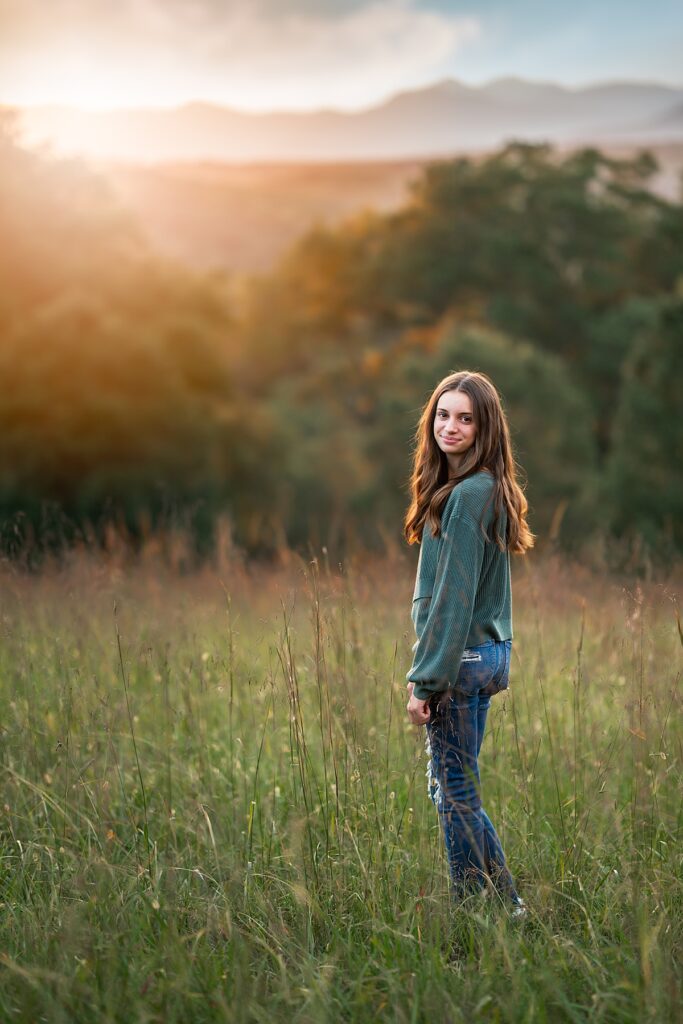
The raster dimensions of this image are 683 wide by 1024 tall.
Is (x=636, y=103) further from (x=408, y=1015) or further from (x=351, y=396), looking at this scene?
(x=408, y=1015)

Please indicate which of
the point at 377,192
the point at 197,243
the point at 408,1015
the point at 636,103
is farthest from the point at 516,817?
the point at 197,243

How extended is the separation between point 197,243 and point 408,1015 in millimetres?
39211

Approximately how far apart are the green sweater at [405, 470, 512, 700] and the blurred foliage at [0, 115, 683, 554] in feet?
6.26

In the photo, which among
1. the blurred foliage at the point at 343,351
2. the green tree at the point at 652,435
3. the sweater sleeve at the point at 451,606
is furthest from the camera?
the blurred foliage at the point at 343,351

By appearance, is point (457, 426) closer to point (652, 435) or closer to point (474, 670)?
point (474, 670)

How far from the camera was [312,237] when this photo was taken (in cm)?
3225

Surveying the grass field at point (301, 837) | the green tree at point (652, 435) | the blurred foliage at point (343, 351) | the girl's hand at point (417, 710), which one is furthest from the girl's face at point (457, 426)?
the green tree at point (652, 435)

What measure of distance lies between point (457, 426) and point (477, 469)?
5.3 inches

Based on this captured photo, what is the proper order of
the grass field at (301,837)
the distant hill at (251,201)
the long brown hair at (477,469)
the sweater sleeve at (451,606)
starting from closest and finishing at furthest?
1. the grass field at (301,837)
2. the sweater sleeve at (451,606)
3. the long brown hair at (477,469)
4. the distant hill at (251,201)

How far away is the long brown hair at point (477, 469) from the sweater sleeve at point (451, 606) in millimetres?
106

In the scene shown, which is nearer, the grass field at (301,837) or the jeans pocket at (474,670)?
the grass field at (301,837)

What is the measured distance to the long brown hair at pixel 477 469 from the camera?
279 centimetres

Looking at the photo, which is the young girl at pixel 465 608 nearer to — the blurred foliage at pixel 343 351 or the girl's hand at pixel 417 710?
the girl's hand at pixel 417 710

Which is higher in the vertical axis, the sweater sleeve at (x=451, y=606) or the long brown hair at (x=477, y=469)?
the long brown hair at (x=477, y=469)
